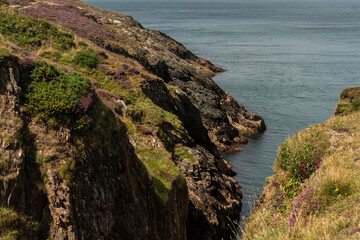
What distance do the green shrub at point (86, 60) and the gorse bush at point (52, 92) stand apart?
1322 cm

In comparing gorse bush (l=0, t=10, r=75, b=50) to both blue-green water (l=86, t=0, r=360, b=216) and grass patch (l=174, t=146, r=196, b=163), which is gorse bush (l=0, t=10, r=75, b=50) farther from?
blue-green water (l=86, t=0, r=360, b=216)

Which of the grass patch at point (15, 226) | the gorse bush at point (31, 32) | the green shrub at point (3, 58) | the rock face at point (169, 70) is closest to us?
the grass patch at point (15, 226)

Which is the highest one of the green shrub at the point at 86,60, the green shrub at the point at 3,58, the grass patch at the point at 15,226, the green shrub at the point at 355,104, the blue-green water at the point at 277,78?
the green shrub at the point at 3,58

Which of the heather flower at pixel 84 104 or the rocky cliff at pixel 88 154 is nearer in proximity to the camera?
the rocky cliff at pixel 88 154

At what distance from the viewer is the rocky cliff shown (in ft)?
43.8

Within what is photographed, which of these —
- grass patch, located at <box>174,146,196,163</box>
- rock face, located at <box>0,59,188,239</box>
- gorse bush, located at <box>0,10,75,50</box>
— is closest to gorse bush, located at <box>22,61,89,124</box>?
rock face, located at <box>0,59,188,239</box>

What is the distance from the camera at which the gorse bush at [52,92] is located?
15312mm

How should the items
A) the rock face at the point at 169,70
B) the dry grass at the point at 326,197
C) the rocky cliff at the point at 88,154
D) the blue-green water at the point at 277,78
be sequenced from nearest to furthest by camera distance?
the dry grass at the point at 326,197, the rocky cliff at the point at 88,154, the rock face at the point at 169,70, the blue-green water at the point at 277,78

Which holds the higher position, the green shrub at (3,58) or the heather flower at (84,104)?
the green shrub at (3,58)

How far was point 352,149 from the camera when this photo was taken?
1603 centimetres

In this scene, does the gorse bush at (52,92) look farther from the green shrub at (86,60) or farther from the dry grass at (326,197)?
the green shrub at (86,60)

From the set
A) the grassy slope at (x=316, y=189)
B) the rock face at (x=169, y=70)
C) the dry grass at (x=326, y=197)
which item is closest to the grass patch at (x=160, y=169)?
the grassy slope at (x=316, y=189)

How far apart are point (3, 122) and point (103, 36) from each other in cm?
3088

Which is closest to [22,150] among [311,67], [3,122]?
[3,122]
